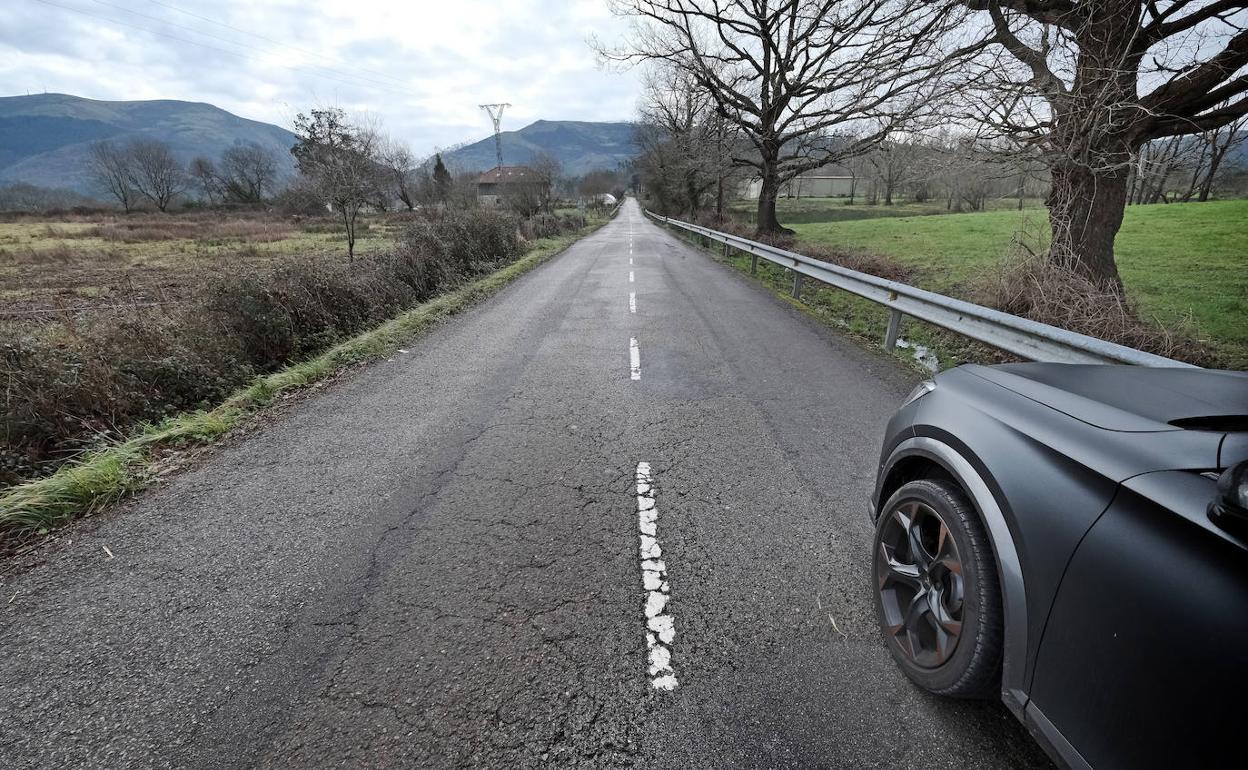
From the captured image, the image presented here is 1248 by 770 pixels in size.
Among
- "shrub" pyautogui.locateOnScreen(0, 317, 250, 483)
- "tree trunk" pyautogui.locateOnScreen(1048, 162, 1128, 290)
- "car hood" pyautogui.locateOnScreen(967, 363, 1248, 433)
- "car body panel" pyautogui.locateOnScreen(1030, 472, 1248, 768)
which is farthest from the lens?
"tree trunk" pyautogui.locateOnScreen(1048, 162, 1128, 290)

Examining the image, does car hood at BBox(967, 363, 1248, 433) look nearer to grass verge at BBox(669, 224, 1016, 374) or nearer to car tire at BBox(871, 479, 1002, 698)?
car tire at BBox(871, 479, 1002, 698)

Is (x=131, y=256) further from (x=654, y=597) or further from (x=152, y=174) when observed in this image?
(x=152, y=174)

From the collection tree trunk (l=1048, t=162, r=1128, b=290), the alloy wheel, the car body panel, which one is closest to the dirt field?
the alloy wheel

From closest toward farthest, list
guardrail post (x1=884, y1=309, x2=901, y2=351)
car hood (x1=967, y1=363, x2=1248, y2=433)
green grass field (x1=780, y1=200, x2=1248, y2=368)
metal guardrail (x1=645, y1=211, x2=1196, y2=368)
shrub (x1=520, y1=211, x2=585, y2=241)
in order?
car hood (x1=967, y1=363, x2=1248, y2=433)
metal guardrail (x1=645, y1=211, x2=1196, y2=368)
guardrail post (x1=884, y1=309, x2=901, y2=351)
green grass field (x1=780, y1=200, x2=1248, y2=368)
shrub (x1=520, y1=211, x2=585, y2=241)

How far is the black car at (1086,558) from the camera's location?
1.05 meters

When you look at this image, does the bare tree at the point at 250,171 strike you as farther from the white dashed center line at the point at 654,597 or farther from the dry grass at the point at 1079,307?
the white dashed center line at the point at 654,597

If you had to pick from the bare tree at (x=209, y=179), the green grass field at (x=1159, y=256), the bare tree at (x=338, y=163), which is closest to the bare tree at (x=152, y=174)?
the bare tree at (x=209, y=179)

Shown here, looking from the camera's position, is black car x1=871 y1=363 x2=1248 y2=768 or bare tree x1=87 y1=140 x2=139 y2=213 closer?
black car x1=871 y1=363 x2=1248 y2=768

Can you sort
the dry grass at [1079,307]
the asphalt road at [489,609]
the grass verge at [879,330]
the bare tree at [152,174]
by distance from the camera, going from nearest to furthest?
1. the asphalt road at [489,609]
2. the dry grass at [1079,307]
3. the grass verge at [879,330]
4. the bare tree at [152,174]

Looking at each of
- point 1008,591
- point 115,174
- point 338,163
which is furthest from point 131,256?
point 115,174

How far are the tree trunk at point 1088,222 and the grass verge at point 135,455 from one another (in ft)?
31.2

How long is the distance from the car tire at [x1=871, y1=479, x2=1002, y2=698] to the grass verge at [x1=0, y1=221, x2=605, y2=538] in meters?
4.80

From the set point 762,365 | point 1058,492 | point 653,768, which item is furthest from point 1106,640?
point 762,365

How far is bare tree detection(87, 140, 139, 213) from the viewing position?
67500 millimetres
